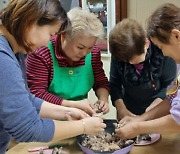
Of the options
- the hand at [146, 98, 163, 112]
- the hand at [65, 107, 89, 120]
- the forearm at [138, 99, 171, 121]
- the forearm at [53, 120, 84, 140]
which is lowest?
the hand at [146, 98, 163, 112]

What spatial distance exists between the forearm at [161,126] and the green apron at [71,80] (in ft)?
1.55

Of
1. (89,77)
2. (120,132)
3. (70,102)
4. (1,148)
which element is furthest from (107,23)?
(1,148)

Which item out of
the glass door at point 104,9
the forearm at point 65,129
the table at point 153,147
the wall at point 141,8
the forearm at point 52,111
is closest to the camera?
the forearm at point 65,129

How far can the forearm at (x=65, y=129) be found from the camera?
1003 millimetres

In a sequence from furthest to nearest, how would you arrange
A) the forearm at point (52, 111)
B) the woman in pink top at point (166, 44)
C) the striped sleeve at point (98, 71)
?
the striped sleeve at point (98, 71), the forearm at point (52, 111), the woman in pink top at point (166, 44)

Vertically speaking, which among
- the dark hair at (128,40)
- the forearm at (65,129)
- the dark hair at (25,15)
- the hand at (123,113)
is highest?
the dark hair at (25,15)

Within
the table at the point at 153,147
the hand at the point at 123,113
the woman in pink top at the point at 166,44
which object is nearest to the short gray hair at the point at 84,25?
the woman in pink top at the point at 166,44

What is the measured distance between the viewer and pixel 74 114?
1.36 m

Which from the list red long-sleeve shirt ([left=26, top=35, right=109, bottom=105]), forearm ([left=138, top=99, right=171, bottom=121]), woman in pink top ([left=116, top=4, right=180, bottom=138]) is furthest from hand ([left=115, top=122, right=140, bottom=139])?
red long-sleeve shirt ([left=26, top=35, right=109, bottom=105])

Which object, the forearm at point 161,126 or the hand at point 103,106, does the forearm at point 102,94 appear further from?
the forearm at point 161,126

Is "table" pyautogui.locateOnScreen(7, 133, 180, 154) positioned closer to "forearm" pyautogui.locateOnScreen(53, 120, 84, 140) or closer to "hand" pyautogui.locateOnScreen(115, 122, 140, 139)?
"hand" pyautogui.locateOnScreen(115, 122, 140, 139)

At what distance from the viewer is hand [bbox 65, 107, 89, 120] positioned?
1344 millimetres

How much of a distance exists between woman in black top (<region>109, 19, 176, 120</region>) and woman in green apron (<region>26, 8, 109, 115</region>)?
0.09 m

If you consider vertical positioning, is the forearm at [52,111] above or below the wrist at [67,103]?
above
